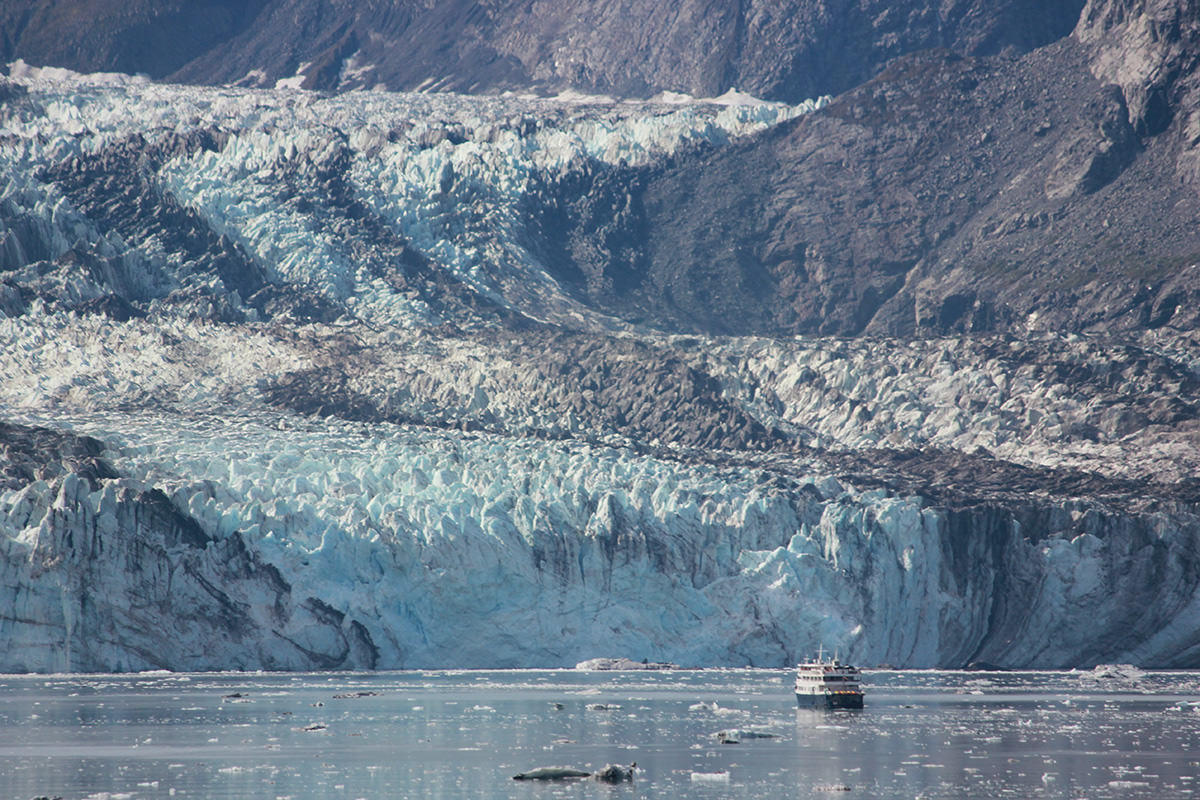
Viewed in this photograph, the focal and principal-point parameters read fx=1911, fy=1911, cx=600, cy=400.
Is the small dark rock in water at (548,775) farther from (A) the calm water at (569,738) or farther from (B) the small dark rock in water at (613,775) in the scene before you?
(A) the calm water at (569,738)

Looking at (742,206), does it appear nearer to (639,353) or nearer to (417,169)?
(417,169)

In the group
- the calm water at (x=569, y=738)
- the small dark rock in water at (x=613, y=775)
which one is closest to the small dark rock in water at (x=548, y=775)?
the small dark rock in water at (x=613, y=775)

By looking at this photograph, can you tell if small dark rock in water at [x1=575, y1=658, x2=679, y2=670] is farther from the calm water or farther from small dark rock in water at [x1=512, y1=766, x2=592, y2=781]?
small dark rock in water at [x1=512, y1=766, x2=592, y2=781]

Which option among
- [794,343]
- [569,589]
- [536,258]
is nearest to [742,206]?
[536,258]

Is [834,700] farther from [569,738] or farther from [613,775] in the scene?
[613,775]

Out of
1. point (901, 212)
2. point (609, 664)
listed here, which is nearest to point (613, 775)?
point (609, 664)
